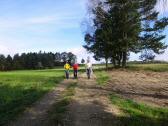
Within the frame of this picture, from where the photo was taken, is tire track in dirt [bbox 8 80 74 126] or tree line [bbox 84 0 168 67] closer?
tire track in dirt [bbox 8 80 74 126]

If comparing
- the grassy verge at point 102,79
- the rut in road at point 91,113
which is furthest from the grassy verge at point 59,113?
the grassy verge at point 102,79

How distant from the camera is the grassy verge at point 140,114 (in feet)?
43.0

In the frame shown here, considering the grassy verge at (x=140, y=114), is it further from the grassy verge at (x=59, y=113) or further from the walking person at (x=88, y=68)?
the walking person at (x=88, y=68)

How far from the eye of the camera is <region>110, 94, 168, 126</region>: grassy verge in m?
13.1

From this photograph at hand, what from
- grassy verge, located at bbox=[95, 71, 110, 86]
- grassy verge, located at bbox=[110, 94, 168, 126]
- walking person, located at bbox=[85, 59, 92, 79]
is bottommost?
grassy verge, located at bbox=[110, 94, 168, 126]

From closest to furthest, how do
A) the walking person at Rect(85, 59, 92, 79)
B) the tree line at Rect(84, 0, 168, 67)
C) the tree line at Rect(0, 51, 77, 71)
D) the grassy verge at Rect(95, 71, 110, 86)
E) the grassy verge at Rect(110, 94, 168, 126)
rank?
the grassy verge at Rect(110, 94, 168, 126), the grassy verge at Rect(95, 71, 110, 86), the walking person at Rect(85, 59, 92, 79), the tree line at Rect(84, 0, 168, 67), the tree line at Rect(0, 51, 77, 71)

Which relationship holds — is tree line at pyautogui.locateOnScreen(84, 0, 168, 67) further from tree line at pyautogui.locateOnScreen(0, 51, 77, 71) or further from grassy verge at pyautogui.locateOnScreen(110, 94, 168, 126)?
tree line at pyautogui.locateOnScreen(0, 51, 77, 71)

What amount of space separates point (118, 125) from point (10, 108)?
6.12 metres

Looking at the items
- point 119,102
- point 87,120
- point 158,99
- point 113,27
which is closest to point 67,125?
point 87,120

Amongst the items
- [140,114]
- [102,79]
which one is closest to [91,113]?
[140,114]

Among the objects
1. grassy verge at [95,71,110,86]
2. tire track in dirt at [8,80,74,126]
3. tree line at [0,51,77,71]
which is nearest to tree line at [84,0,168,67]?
grassy verge at [95,71,110,86]

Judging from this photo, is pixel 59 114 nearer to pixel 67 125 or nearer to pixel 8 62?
pixel 67 125

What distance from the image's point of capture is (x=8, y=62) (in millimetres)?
124188

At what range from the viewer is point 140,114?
14555mm
